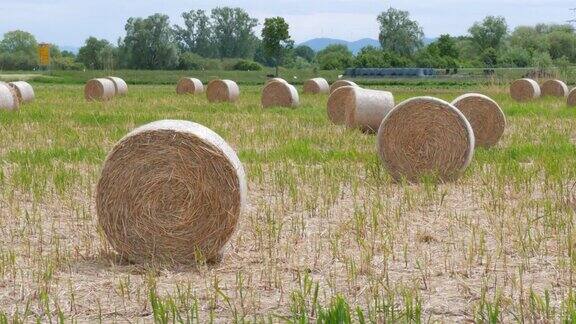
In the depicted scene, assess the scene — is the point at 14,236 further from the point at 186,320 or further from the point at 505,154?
the point at 505,154

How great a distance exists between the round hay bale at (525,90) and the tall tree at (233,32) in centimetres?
10582

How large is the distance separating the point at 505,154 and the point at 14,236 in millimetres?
7296

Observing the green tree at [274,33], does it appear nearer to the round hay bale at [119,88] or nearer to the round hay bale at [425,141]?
the round hay bale at [119,88]

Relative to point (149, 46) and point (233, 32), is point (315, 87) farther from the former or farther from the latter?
point (233, 32)

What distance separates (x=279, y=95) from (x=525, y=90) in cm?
796

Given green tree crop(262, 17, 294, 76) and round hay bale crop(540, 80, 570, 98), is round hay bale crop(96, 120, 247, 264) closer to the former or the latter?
round hay bale crop(540, 80, 570, 98)

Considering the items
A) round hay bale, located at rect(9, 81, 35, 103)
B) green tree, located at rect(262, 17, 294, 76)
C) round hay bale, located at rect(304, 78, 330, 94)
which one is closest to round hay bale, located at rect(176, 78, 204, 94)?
round hay bale, located at rect(304, 78, 330, 94)

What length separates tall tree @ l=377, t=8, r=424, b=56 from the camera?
376 ft

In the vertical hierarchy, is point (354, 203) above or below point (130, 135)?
below

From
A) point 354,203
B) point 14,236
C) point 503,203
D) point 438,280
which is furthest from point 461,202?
point 14,236

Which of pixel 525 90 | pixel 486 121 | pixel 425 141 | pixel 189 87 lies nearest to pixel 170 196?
pixel 425 141

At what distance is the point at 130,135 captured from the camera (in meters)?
7.36

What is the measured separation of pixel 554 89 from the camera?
98.8ft

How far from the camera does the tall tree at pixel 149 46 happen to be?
86.9 meters
